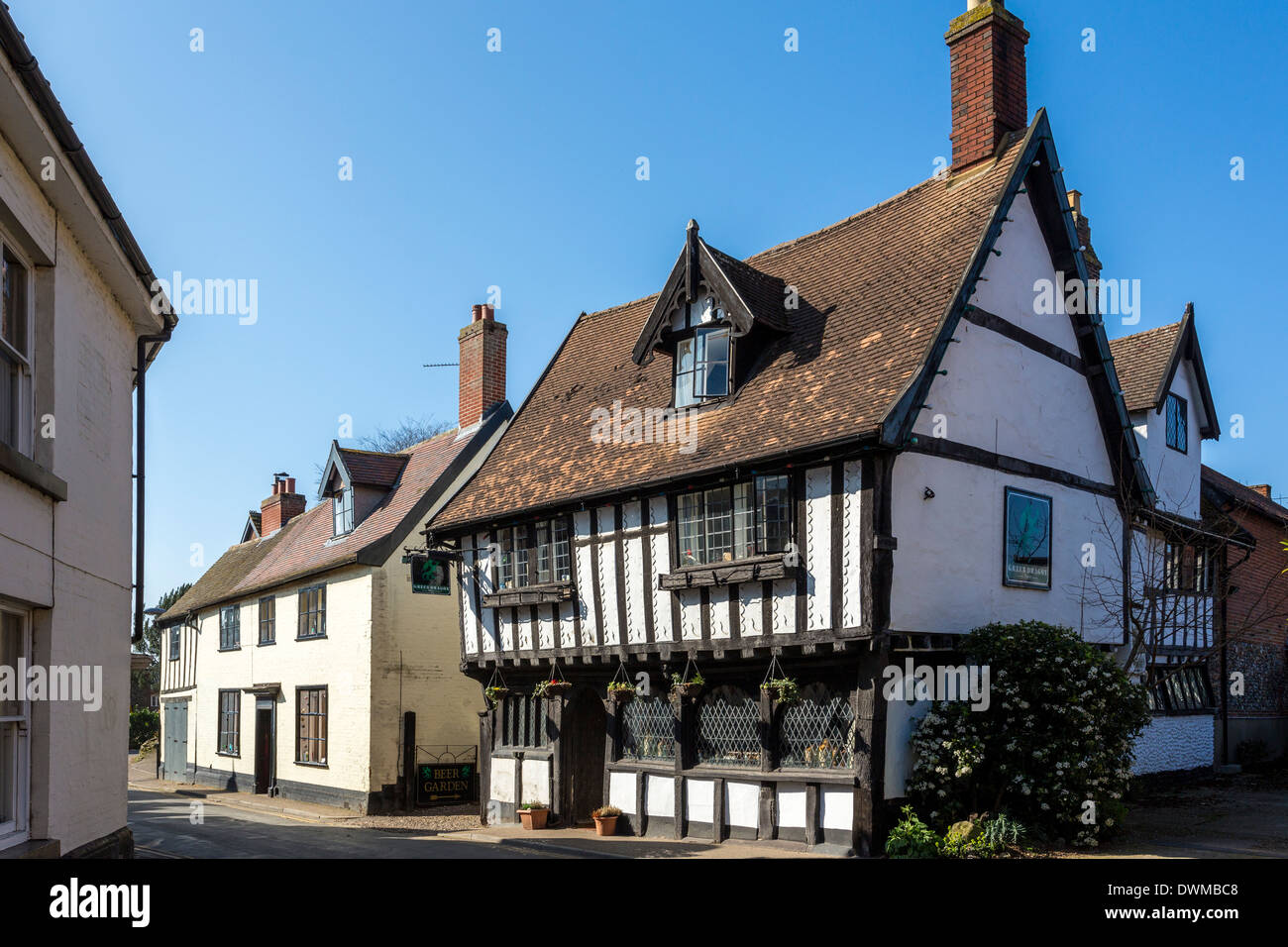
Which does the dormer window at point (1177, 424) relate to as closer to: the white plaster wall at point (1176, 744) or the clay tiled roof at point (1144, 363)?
the clay tiled roof at point (1144, 363)

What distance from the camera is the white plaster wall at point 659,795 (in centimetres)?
1628

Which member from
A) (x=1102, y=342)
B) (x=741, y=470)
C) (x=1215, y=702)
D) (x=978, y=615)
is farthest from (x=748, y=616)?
(x=1215, y=702)

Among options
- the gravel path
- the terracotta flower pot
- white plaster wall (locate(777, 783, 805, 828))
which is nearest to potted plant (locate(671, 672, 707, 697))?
white plaster wall (locate(777, 783, 805, 828))

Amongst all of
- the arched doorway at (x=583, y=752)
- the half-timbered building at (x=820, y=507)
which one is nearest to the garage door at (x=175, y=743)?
the half-timbered building at (x=820, y=507)

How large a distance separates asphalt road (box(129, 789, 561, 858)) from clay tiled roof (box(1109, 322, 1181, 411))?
13606 millimetres

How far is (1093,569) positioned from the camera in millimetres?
17047

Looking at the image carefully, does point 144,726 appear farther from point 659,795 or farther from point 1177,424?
point 1177,424

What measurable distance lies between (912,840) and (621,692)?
502 cm

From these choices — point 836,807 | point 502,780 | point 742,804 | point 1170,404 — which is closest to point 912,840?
point 836,807

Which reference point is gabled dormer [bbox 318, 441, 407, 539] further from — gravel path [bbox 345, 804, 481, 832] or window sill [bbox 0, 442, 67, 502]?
window sill [bbox 0, 442, 67, 502]

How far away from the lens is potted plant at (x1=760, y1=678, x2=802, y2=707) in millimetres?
14289

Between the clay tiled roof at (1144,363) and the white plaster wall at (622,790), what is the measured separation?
11.7 meters

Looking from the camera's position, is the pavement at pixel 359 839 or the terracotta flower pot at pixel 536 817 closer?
the pavement at pixel 359 839

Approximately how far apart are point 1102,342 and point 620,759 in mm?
9252
